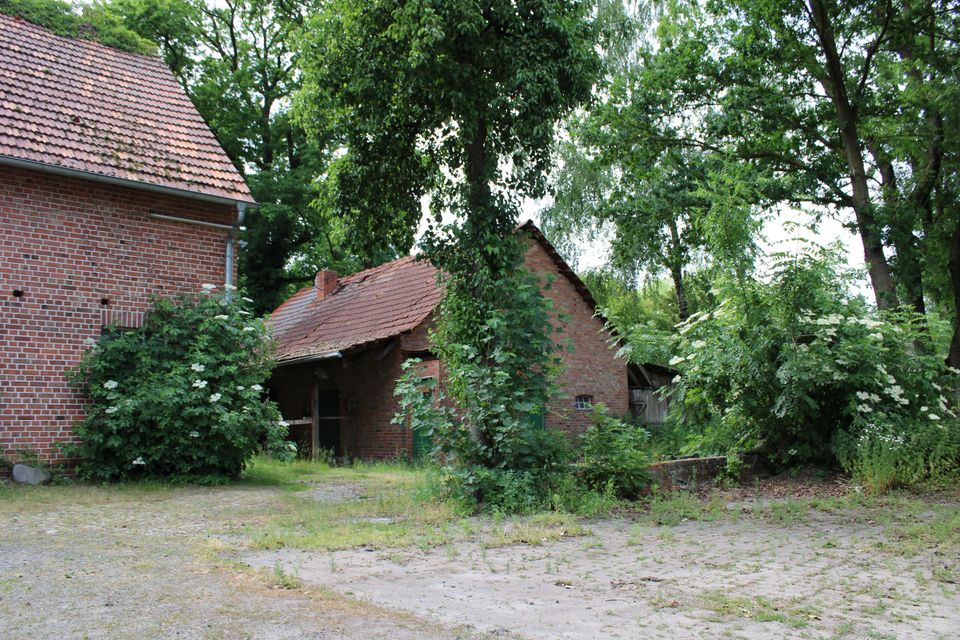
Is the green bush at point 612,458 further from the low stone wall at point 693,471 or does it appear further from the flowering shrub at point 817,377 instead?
the flowering shrub at point 817,377

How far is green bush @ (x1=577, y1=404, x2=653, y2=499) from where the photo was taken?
987 centimetres

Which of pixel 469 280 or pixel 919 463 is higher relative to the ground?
pixel 469 280

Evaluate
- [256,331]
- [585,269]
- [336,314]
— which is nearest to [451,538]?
[256,331]

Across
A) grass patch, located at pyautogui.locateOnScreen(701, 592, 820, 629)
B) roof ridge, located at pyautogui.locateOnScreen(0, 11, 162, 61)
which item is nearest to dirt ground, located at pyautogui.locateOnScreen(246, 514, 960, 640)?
grass patch, located at pyautogui.locateOnScreen(701, 592, 820, 629)

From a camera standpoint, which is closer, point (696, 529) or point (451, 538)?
point (451, 538)

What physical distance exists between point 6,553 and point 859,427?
427 inches

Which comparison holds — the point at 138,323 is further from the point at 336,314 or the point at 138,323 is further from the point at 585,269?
the point at 585,269

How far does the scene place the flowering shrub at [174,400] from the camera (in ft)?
A: 38.0

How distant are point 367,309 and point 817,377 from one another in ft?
42.6

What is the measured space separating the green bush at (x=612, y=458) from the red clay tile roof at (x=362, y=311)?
9.24 m

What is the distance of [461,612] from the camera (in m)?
4.56

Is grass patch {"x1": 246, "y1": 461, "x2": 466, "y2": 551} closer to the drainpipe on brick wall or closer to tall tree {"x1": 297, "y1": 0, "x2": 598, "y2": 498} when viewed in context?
tall tree {"x1": 297, "y1": 0, "x2": 598, "y2": 498}

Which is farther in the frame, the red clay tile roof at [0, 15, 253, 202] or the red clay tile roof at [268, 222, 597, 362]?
the red clay tile roof at [268, 222, 597, 362]

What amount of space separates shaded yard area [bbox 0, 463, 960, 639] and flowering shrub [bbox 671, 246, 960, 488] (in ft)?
5.59
